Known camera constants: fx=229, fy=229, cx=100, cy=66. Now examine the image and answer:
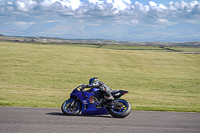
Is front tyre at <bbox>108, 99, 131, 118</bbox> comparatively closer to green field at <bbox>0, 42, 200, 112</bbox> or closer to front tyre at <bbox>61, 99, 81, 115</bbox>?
front tyre at <bbox>61, 99, 81, 115</bbox>

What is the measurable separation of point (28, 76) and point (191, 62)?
72.7ft

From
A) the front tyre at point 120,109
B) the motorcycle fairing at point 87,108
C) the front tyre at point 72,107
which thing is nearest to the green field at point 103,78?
the front tyre at point 72,107

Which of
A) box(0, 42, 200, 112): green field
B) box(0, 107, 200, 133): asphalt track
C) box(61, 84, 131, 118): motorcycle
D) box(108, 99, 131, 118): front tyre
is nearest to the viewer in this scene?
box(0, 107, 200, 133): asphalt track

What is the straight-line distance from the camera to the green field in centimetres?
1424

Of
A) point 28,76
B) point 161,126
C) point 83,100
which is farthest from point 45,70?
point 161,126

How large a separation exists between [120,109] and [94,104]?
94cm

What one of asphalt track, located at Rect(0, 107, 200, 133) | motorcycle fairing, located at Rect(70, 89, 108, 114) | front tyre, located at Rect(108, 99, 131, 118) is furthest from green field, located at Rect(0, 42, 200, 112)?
asphalt track, located at Rect(0, 107, 200, 133)

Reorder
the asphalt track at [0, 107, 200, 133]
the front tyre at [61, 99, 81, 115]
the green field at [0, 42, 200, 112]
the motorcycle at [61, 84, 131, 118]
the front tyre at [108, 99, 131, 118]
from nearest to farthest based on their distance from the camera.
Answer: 1. the asphalt track at [0, 107, 200, 133]
2. the front tyre at [108, 99, 131, 118]
3. the motorcycle at [61, 84, 131, 118]
4. the front tyre at [61, 99, 81, 115]
5. the green field at [0, 42, 200, 112]

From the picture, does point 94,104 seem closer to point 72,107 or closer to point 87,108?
point 87,108

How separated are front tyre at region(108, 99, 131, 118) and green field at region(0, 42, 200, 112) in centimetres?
355

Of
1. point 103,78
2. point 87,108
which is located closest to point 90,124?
point 87,108

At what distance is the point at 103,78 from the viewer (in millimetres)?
21406

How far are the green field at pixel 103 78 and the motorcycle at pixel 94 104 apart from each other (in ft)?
11.2

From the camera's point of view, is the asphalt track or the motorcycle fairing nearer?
the asphalt track
